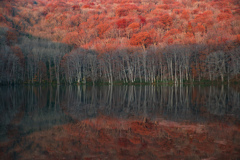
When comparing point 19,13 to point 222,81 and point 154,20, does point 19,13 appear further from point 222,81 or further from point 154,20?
point 222,81

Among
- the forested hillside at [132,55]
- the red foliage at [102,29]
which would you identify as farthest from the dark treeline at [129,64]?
the red foliage at [102,29]

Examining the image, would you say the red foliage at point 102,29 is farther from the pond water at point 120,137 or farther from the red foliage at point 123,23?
the pond water at point 120,137

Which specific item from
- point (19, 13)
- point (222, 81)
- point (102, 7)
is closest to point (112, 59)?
point (222, 81)

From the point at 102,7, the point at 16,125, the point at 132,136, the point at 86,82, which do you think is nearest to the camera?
the point at 132,136

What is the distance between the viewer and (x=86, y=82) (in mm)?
70000

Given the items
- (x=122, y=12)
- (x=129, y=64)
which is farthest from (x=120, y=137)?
(x=122, y=12)

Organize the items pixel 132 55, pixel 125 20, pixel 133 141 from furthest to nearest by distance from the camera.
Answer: pixel 125 20 < pixel 132 55 < pixel 133 141

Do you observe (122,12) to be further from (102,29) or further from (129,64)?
(129,64)

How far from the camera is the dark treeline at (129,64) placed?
58.1 m

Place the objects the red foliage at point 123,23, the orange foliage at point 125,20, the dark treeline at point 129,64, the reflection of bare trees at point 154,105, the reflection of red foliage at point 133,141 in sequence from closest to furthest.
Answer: the reflection of red foliage at point 133,141
the reflection of bare trees at point 154,105
the dark treeline at point 129,64
the orange foliage at point 125,20
the red foliage at point 123,23

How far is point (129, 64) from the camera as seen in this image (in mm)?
66500

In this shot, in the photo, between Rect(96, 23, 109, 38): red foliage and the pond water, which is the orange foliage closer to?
Rect(96, 23, 109, 38): red foliage

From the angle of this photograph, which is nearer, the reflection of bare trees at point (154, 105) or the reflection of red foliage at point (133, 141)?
the reflection of red foliage at point (133, 141)

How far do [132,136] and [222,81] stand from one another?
54.1 m
